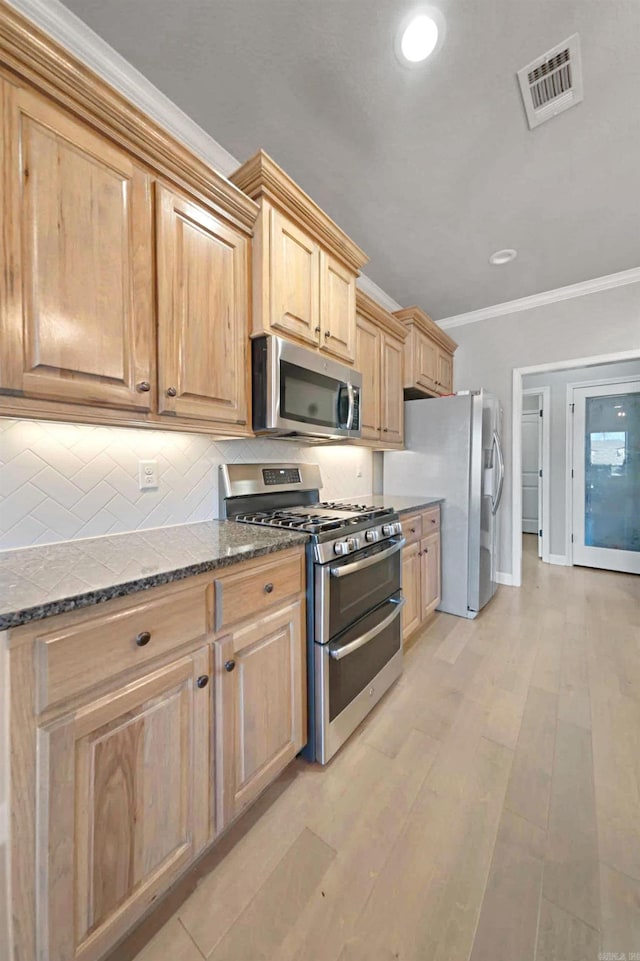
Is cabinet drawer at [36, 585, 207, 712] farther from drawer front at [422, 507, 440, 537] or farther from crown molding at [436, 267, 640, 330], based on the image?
crown molding at [436, 267, 640, 330]

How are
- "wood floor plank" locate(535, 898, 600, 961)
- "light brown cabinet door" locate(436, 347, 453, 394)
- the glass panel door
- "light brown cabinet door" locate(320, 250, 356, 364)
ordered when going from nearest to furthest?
"wood floor plank" locate(535, 898, 600, 961)
"light brown cabinet door" locate(320, 250, 356, 364)
"light brown cabinet door" locate(436, 347, 453, 394)
the glass panel door

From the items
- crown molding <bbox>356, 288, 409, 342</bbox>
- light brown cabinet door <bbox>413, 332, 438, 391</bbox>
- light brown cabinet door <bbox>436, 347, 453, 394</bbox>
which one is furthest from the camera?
light brown cabinet door <bbox>436, 347, 453, 394</bbox>

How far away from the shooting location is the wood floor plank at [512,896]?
36.7 inches

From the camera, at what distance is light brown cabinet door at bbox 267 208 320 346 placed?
1630 mm

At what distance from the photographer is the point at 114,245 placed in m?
1.15

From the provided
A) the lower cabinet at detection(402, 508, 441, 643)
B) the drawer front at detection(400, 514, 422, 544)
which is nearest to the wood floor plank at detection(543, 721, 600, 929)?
the lower cabinet at detection(402, 508, 441, 643)

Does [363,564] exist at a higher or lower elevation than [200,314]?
lower

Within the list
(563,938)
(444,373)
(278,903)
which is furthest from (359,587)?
(444,373)

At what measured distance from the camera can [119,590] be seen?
83cm

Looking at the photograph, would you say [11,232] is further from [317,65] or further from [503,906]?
[503,906]

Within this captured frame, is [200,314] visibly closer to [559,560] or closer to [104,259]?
[104,259]

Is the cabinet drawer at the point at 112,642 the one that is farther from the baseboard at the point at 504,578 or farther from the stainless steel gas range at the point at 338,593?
the baseboard at the point at 504,578

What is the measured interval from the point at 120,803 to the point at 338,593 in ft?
2.93

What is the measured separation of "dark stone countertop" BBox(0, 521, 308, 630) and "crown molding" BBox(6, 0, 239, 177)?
1530 mm
